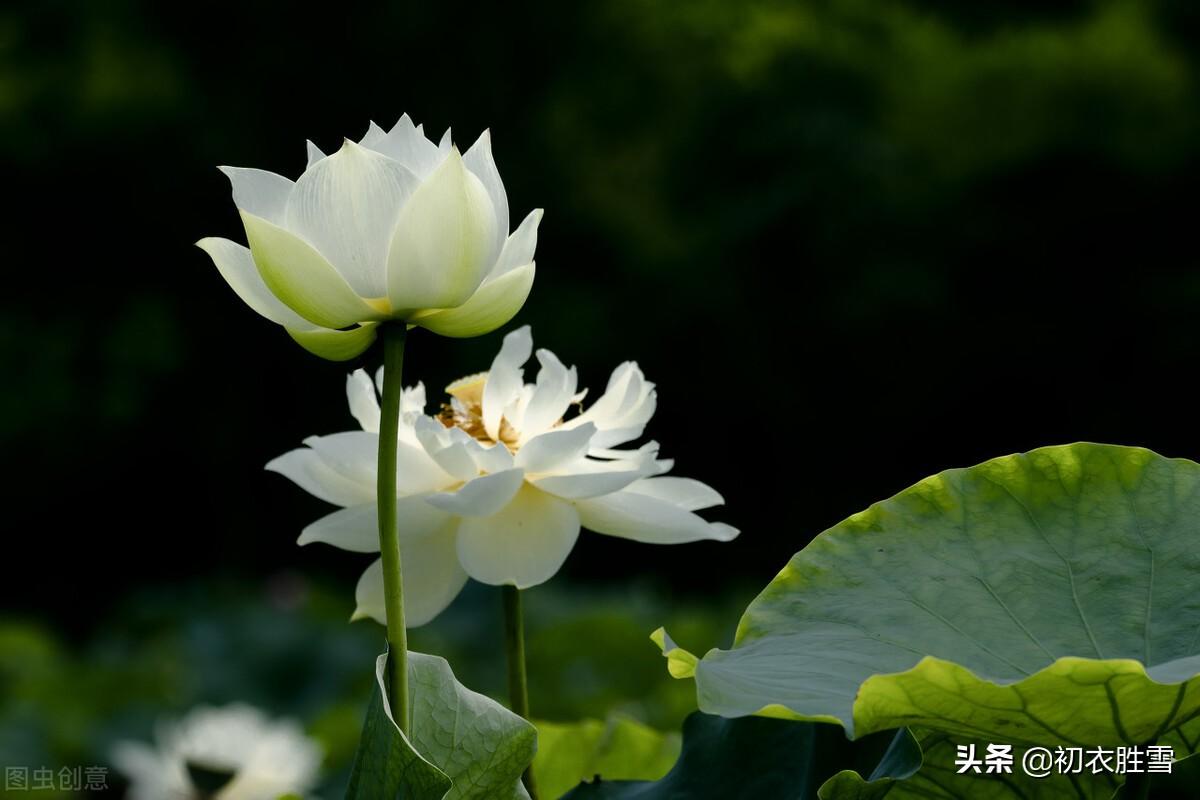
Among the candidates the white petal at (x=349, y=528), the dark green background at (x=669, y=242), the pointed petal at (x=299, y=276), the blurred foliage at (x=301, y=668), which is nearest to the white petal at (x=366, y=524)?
the white petal at (x=349, y=528)

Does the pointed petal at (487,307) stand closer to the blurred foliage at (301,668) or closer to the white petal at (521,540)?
the white petal at (521,540)

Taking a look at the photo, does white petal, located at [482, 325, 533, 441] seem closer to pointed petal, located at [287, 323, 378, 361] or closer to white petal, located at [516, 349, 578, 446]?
white petal, located at [516, 349, 578, 446]

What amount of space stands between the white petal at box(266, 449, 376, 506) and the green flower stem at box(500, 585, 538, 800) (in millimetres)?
61

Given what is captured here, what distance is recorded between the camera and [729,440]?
4.93 m

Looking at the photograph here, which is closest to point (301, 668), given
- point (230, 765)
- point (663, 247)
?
point (230, 765)

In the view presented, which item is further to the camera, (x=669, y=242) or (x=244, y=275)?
(x=669, y=242)

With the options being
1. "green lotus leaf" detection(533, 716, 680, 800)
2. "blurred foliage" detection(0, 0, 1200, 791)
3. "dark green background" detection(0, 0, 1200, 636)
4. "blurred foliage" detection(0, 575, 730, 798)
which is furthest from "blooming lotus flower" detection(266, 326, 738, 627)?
"dark green background" detection(0, 0, 1200, 636)

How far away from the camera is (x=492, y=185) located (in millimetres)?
399

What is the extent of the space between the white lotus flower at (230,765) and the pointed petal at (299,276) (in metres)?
0.87

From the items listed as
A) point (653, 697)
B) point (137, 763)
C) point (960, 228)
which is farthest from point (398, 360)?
point (960, 228)

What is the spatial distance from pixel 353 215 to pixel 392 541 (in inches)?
3.7

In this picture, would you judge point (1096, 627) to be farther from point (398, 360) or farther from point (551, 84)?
point (551, 84)

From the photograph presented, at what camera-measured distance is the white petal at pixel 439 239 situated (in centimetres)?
37

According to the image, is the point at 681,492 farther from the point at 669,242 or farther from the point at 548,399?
the point at 669,242
